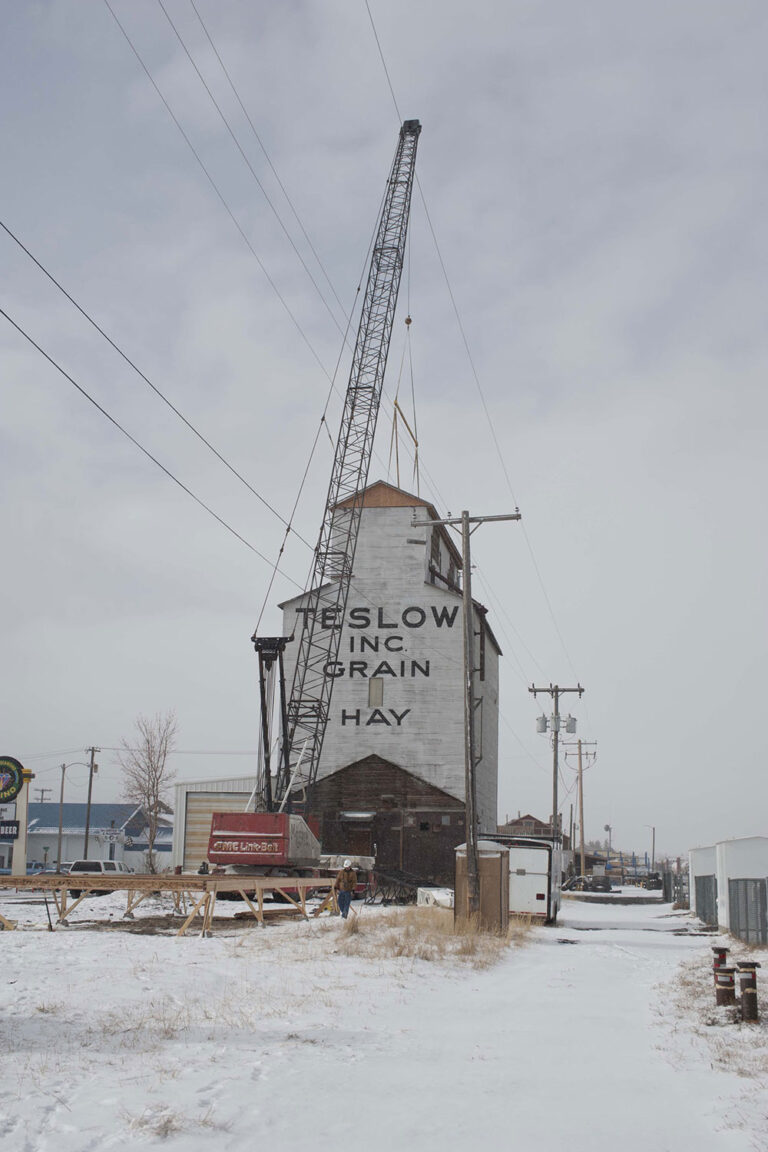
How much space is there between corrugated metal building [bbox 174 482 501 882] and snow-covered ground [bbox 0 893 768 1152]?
32766 millimetres

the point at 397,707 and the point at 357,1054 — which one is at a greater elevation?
the point at 397,707

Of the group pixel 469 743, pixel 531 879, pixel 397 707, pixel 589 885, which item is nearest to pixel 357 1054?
pixel 469 743

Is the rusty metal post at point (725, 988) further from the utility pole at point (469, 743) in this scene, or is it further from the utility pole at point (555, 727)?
the utility pole at point (555, 727)

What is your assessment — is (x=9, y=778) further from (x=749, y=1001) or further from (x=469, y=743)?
(x=749, y=1001)

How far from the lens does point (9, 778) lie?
62.0 metres

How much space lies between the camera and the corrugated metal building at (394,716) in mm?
52812

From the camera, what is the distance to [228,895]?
1623 inches

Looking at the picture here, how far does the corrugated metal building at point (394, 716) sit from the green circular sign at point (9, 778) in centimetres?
1150

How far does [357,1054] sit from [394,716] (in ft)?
144

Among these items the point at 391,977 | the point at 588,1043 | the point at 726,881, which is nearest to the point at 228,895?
the point at 726,881

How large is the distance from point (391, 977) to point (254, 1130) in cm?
949

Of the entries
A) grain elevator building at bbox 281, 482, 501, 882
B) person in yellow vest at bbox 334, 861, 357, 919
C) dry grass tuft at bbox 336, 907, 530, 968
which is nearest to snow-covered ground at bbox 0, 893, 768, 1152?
dry grass tuft at bbox 336, 907, 530, 968

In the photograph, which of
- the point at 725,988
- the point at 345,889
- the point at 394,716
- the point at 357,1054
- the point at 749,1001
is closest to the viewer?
the point at 357,1054

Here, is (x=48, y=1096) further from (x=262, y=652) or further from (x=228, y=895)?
(x=262, y=652)
